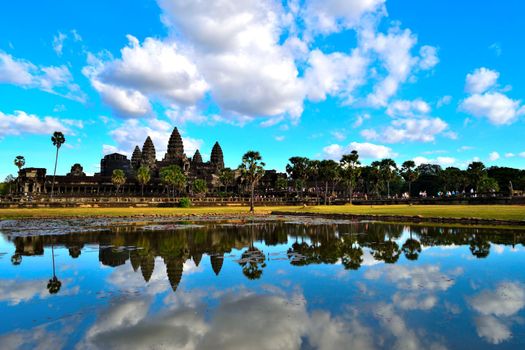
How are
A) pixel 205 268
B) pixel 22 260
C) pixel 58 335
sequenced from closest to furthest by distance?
pixel 58 335, pixel 205 268, pixel 22 260

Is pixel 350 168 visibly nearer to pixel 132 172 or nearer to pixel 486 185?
pixel 486 185

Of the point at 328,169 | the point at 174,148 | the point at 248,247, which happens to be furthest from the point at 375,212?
the point at 174,148

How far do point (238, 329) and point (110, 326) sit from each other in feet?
9.01

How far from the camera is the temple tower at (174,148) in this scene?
168250 millimetres

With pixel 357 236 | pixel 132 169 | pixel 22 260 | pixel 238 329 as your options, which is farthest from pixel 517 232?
pixel 132 169

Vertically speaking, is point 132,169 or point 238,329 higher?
point 132,169

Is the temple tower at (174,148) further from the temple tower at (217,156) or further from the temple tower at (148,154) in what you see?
the temple tower at (217,156)

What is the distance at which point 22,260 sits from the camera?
1647cm

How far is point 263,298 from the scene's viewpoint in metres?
10.3

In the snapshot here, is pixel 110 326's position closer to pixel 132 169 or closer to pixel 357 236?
pixel 357 236

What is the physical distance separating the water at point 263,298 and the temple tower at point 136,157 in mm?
161512

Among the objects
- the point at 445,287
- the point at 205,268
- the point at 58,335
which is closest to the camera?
the point at 58,335

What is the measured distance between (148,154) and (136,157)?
32.8 ft

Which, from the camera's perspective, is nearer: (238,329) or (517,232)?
(238,329)
